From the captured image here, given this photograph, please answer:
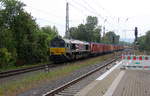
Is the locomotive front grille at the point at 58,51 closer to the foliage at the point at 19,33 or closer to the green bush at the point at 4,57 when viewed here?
the foliage at the point at 19,33

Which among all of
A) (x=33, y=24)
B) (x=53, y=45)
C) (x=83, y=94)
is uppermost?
(x=33, y=24)

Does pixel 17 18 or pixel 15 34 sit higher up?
pixel 17 18

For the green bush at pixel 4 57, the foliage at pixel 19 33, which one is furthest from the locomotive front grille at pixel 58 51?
the green bush at pixel 4 57

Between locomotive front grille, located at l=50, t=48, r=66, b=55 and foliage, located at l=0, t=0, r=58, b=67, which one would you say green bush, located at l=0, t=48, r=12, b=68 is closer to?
foliage, located at l=0, t=0, r=58, b=67

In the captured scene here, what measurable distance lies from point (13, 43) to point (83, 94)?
61.2 feet

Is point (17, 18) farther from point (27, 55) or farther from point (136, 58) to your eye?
point (136, 58)

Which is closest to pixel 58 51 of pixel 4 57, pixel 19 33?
pixel 19 33

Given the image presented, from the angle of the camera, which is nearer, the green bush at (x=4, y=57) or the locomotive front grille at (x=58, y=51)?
the green bush at (x=4, y=57)

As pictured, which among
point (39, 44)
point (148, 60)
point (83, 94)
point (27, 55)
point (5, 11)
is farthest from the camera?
point (39, 44)

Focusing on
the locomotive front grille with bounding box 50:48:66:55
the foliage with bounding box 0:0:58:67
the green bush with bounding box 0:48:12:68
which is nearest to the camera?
the green bush with bounding box 0:48:12:68

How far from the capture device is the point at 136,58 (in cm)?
1916

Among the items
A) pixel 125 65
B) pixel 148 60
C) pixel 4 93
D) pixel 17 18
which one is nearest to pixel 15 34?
pixel 17 18

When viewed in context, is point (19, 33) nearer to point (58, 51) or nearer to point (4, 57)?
point (58, 51)

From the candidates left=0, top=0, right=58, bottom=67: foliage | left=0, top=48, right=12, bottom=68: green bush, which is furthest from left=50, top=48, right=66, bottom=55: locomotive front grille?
left=0, top=48, right=12, bottom=68: green bush
